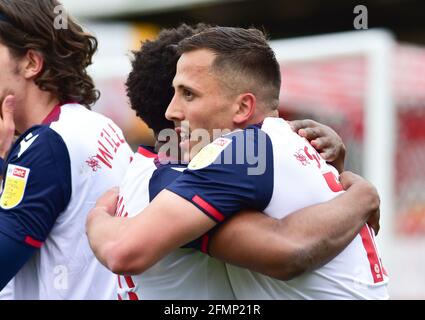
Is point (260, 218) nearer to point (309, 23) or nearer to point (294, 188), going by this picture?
point (294, 188)

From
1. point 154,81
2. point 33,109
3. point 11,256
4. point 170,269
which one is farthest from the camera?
point 33,109

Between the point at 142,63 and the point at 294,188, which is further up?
the point at 142,63

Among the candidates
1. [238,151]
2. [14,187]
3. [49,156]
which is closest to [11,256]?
[14,187]

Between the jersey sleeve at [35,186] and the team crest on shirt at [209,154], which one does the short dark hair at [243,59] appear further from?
the jersey sleeve at [35,186]

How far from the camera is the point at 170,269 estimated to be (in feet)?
11.5

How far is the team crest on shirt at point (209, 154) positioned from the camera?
325cm

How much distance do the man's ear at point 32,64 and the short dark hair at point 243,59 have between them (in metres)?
0.98

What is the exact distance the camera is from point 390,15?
2127cm

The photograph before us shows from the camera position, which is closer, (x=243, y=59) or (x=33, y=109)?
(x=243, y=59)

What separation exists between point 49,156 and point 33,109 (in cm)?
44

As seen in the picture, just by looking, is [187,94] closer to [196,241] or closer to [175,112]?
[175,112]
